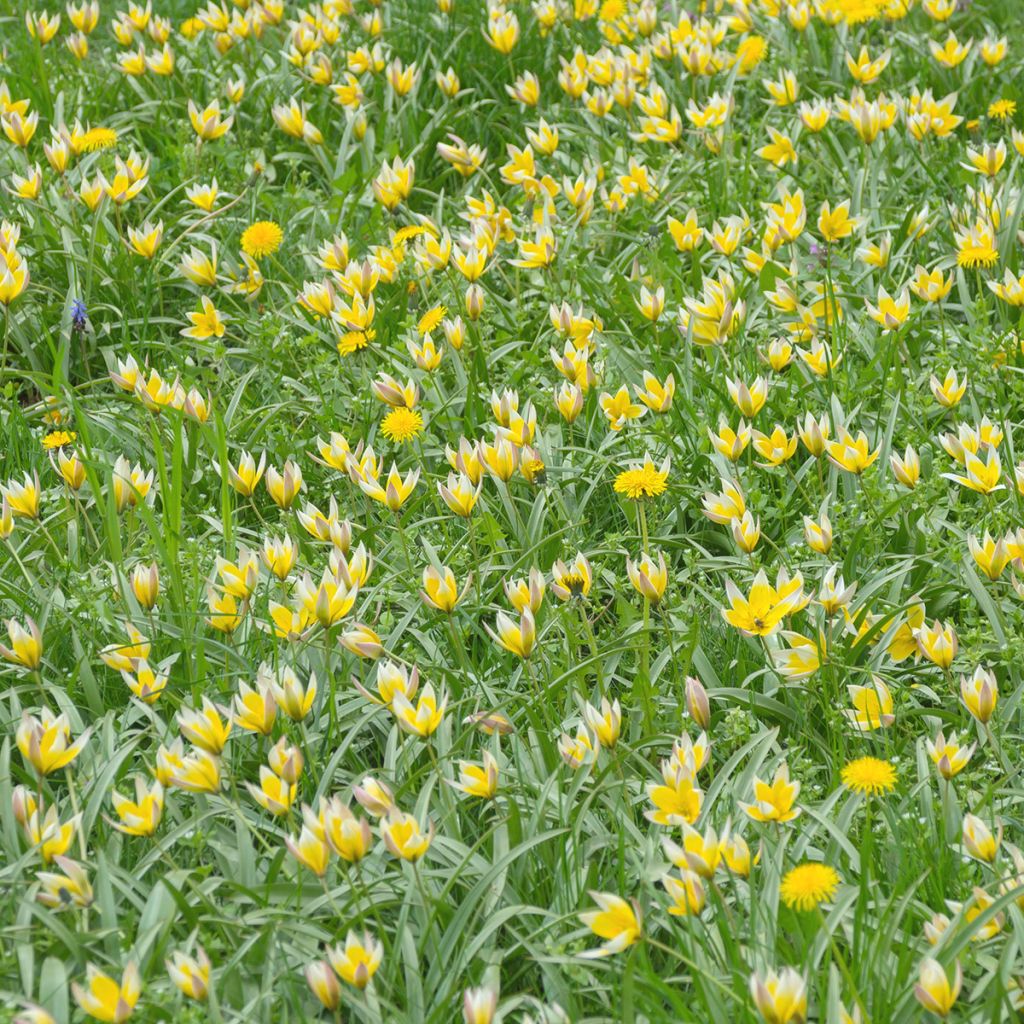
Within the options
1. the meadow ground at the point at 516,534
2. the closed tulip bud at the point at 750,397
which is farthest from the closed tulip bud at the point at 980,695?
the closed tulip bud at the point at 750,397

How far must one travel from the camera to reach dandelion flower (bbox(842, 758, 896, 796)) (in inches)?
88.9

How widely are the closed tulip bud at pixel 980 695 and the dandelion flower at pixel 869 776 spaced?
19 centimetres

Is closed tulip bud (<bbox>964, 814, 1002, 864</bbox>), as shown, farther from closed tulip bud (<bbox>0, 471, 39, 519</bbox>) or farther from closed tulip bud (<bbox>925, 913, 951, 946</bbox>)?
closed tulip bud (<bbox>0, 471, 39, 519</bbox>)

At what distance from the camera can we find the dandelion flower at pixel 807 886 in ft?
6.66

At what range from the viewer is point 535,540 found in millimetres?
3129

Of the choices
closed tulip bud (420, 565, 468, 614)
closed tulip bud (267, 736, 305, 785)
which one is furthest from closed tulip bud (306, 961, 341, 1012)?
closed tulip bud (420, 565, 468, 614)

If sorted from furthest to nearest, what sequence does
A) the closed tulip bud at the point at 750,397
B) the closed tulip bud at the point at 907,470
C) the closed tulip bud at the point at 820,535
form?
the closed tulip bud at the point at 750,397 → the closed tulip bud at the point at 907,470 → the closed tulip bud at the point at 820,535

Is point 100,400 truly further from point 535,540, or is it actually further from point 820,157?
point 820,157

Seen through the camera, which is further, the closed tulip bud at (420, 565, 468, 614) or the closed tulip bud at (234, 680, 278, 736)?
the closed tulip bud at (420, 565, 468, 614)

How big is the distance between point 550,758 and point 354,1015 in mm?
581

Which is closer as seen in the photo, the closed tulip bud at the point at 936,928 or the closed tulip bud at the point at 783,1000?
the closed tulip bud at the point at 783,1000

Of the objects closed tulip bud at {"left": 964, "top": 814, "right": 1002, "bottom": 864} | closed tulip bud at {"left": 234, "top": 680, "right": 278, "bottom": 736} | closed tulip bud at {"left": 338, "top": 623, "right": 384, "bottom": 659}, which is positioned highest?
closed tulip bud at {"left": 234, "top": 680, "right": 278, "bottom": 736}

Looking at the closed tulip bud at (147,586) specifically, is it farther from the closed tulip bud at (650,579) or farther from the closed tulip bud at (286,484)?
the closed tulip bud at (650,579)

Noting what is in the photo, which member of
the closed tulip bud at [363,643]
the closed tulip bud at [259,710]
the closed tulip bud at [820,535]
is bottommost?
the closed tulip bud at [820,535]
